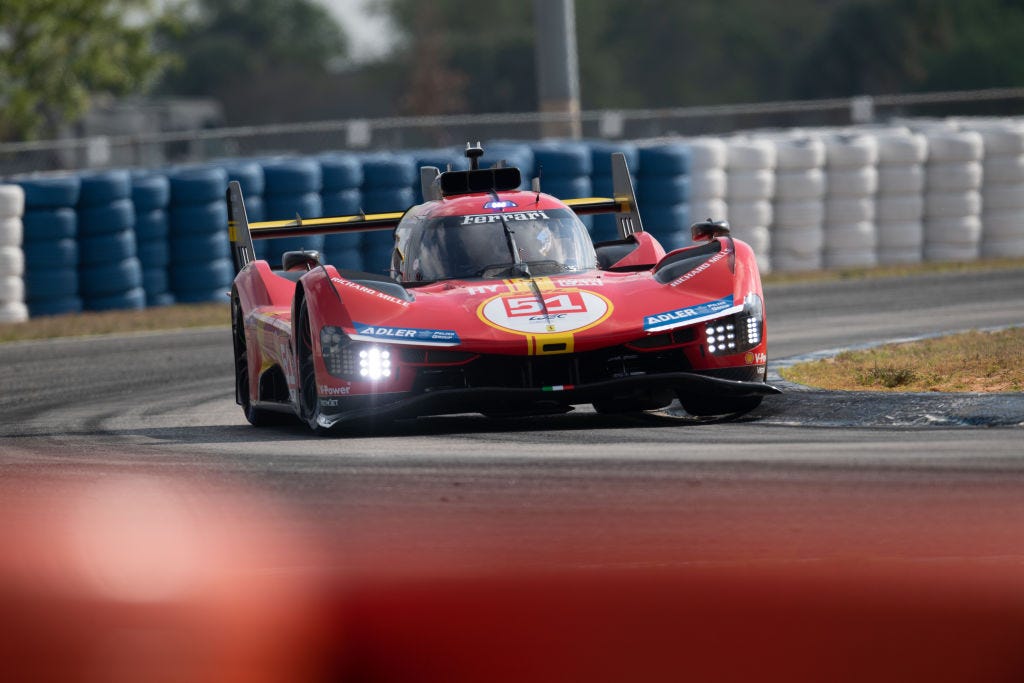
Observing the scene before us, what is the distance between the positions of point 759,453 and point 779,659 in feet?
11.0

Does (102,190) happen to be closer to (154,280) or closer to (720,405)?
(154,280)

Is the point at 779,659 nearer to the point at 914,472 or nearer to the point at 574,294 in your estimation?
the point at 914,472

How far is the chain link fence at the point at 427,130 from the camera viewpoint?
24.6m

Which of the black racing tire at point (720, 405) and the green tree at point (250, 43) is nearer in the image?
the black racing tire at point (720, 405)

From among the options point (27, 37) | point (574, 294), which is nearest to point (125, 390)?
point (574, 294)

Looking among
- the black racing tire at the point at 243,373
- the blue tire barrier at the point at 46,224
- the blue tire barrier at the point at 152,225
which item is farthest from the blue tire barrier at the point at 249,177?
the black racing tire at the point at 243,373

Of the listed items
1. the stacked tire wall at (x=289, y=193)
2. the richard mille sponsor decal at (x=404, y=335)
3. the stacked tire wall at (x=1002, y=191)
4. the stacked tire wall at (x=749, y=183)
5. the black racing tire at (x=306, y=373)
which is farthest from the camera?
the stacked tire wall at (x=1002, y=191)

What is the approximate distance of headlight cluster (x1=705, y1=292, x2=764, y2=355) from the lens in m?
9.45

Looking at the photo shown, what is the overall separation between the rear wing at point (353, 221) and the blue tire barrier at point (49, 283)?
7.07 meters

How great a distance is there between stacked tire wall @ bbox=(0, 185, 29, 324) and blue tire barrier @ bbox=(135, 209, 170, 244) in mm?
1244

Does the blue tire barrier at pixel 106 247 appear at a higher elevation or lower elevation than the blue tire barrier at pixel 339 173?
lower

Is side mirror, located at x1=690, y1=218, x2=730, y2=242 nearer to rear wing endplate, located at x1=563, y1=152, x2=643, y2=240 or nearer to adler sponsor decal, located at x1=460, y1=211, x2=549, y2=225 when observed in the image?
adler sponsor decal, located at x1=460, y1=211, x2=549, y2=225

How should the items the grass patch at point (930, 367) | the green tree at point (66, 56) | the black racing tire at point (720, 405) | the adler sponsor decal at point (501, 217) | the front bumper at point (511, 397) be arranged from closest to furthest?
the front bumper at point (511, 397) < the black racing tire at point (720, 405) < the grass patch at point (930, 367) < the adler sponsor decal at point (501, 217) < the green tree at point (66, 56)

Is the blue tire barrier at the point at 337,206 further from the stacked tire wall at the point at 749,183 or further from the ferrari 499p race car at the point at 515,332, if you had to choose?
the ferrari 499p race car at the point at 515,332
